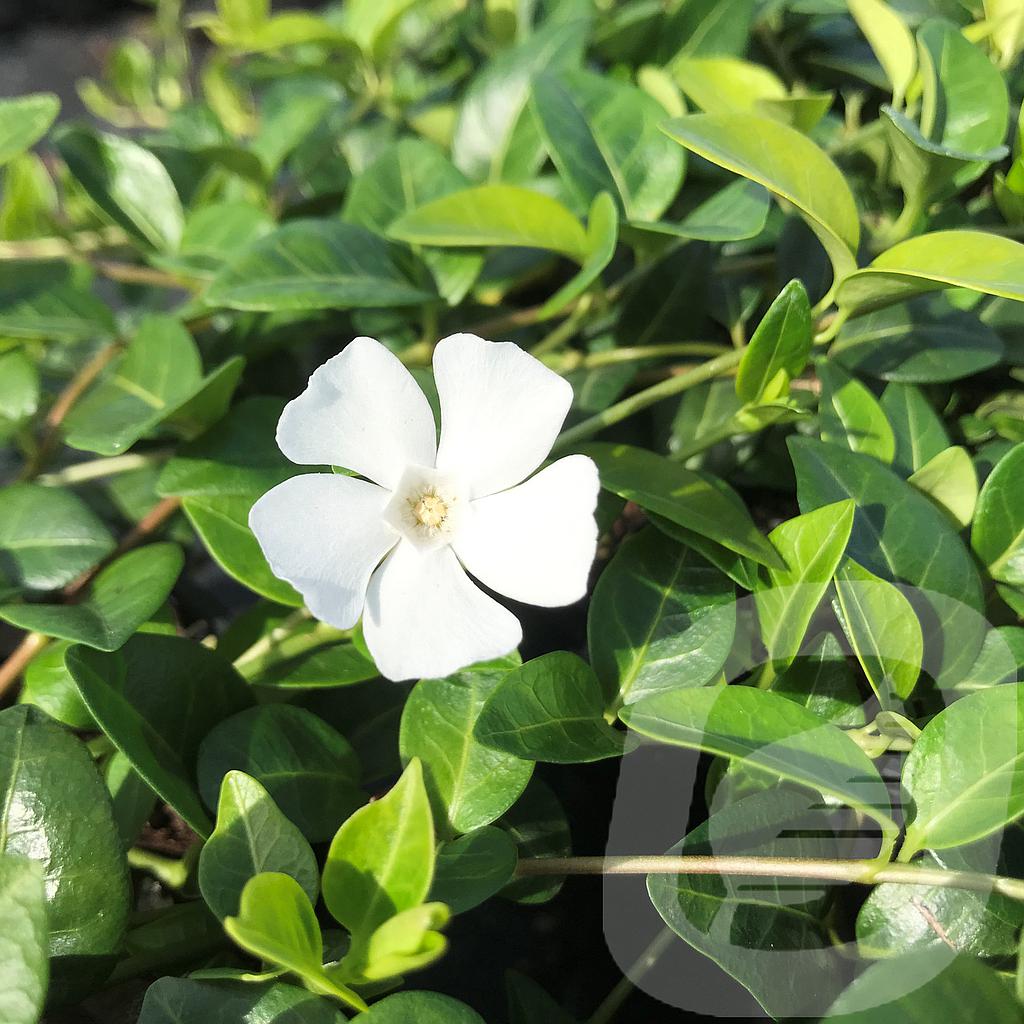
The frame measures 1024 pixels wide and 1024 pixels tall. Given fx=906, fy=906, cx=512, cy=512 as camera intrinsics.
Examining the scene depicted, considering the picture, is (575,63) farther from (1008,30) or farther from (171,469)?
(171,469)

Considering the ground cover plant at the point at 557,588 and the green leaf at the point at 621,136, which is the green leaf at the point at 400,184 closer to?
the ground cover plant at the point at 557,588

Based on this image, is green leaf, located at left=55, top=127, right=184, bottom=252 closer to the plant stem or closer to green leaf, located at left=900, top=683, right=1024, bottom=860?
the plant stem

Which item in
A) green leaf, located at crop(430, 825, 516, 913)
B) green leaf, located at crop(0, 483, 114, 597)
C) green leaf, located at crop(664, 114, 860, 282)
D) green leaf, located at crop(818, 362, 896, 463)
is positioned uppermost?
green leaf, located at crop(664, 114, 860, 282)

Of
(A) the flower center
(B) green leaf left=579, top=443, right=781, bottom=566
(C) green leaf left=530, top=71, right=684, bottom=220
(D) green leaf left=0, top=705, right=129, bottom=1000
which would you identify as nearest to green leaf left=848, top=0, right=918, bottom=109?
(C) green leaf left=530, top=71, right=684, bottom=220

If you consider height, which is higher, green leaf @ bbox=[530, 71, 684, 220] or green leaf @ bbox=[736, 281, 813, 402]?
green leaf @ bbox=[530, 71, 684, 220]

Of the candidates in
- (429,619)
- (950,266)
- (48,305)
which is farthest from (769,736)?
(48,305)

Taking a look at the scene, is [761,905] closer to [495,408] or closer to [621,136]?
[495,408]
